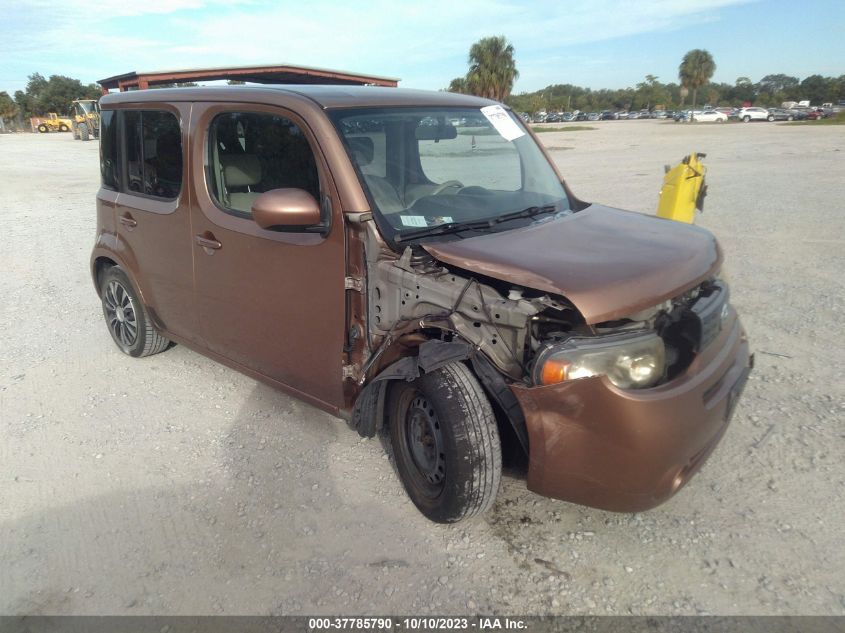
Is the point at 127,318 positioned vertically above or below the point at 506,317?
below

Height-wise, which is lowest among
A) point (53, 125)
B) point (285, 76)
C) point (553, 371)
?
point (553, 371)

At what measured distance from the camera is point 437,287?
2684 mm

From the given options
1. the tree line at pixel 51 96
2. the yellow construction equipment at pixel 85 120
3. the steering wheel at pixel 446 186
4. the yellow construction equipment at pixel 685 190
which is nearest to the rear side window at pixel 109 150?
the steering wheel at pixel 446 186

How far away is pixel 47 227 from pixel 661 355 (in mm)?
11202

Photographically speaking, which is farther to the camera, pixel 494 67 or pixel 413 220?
pixel 494 67

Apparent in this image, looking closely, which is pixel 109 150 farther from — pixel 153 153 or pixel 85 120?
pixel 85 120

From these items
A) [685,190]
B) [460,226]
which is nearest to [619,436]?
[460,226]

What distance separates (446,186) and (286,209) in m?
0.94

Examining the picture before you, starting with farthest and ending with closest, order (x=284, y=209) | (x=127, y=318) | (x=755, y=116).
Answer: (x=755, y=116) → (x=127, y=318) → (x=284, y=209)

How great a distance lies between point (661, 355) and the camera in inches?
95.3

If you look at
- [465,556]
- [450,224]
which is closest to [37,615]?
[465,556]

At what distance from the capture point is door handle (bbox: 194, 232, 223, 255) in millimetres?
3592

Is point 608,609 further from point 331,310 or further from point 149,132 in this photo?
point 149,132

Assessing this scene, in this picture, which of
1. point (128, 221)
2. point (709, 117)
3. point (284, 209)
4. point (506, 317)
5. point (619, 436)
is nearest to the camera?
point (619, 436)
